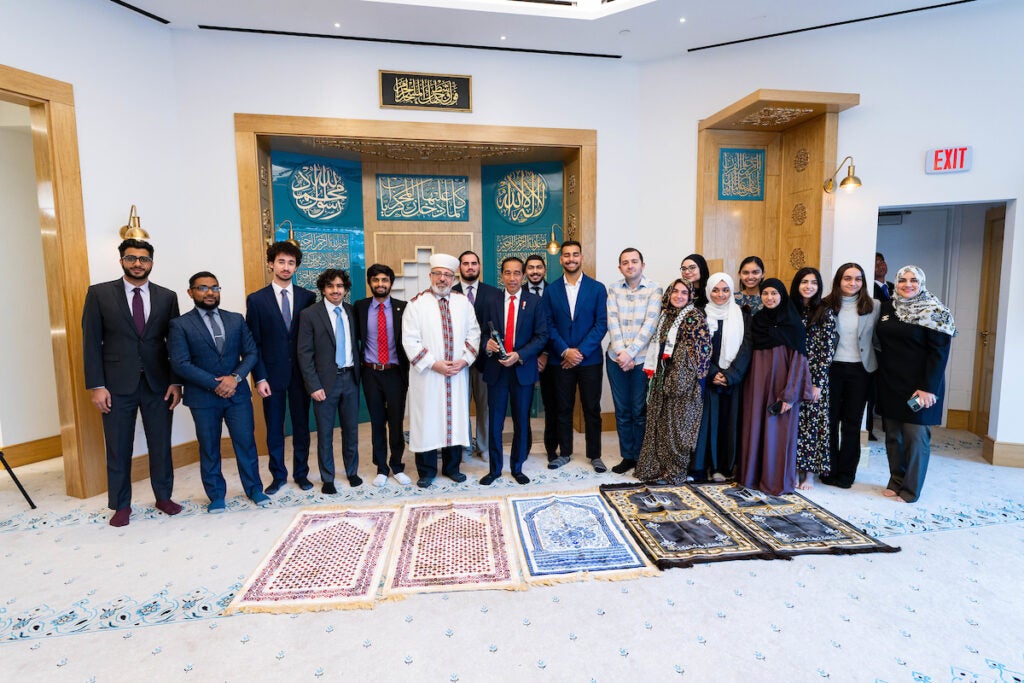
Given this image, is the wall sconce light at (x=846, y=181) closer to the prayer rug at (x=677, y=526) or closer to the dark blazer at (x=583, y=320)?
the dark blazer at (x=583, y=320)

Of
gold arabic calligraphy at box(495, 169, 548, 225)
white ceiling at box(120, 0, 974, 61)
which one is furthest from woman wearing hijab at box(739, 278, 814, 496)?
gold arabic calligraphy at box(495, 169, 548, 225)

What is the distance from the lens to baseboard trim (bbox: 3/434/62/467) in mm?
4301

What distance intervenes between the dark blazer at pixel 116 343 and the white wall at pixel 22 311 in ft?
7.01

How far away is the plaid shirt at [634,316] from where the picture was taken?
12.5ft

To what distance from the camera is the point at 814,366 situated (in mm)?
3445

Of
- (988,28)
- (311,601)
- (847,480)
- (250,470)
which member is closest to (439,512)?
(311,601)

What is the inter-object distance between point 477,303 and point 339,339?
1.01m

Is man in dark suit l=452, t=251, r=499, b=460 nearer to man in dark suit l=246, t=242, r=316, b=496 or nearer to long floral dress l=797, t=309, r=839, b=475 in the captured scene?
man in dark suit l=246, t=242, r=316, b=496

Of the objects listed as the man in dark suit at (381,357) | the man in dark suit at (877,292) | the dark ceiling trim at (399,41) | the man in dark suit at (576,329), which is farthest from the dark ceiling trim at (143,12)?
the man in dark suit at (877,292)

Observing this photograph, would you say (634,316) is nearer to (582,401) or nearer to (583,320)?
(583,320)

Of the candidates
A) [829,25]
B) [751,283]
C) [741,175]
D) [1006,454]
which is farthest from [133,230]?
[1006,454]

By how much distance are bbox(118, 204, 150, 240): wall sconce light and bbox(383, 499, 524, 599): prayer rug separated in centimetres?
→ 266

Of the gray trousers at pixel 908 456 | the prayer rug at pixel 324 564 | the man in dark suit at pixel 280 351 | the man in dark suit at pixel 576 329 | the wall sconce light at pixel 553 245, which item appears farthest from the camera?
the wall sconce light at pixel 553 245

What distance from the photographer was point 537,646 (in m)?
2.02
